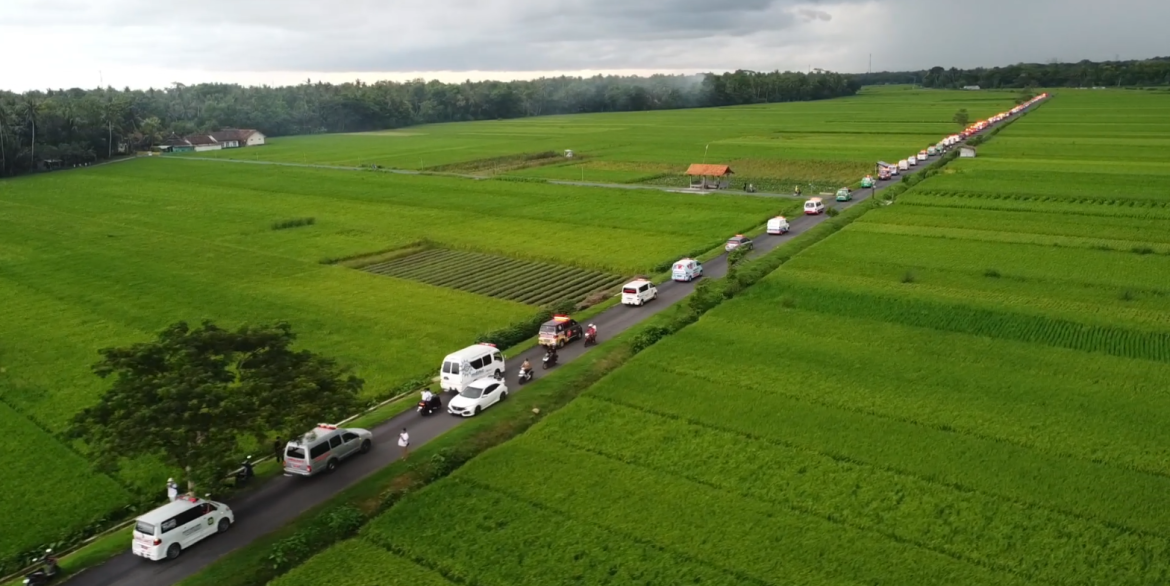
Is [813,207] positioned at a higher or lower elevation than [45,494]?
higher

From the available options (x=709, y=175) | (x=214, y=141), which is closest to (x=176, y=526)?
(x=709, y=175)

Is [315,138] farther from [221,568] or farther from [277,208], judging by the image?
[221,568]

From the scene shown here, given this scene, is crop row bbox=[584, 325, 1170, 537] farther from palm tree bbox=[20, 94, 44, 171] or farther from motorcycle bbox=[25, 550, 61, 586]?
palm tree bbox=[20, 94, 44, 171]

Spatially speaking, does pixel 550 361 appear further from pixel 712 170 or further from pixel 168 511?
pixel 712 170

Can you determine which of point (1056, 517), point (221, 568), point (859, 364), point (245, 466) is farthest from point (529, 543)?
point (859, 364)

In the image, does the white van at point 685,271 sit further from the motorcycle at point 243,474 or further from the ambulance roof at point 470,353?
the motorcycle at point 243,474

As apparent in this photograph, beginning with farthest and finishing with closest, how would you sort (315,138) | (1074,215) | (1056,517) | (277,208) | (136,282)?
1. (315,138)
2. (277,208)
3. (1074,215)
4. (136,282)
5. (1056,517)

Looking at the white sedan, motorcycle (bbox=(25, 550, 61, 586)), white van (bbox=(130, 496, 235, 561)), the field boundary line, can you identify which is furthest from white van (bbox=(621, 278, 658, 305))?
the field boundary line
